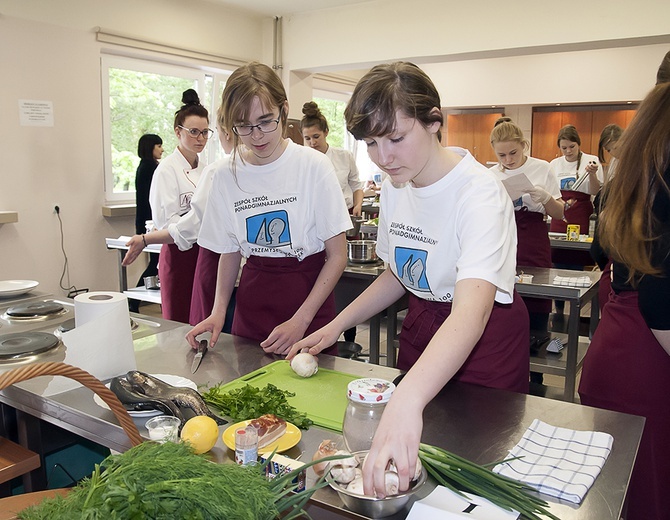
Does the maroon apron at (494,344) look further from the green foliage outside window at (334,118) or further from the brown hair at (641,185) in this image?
the green foliage outside window at (334,118)

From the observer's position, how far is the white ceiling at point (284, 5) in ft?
20.4

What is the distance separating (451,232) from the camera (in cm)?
140

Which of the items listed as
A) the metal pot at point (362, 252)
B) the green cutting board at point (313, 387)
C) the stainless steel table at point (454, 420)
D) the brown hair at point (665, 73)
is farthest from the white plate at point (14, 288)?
the brown hair at point (665, 73)

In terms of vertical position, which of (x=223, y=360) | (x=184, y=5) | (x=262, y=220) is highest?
(x=184, y=5)

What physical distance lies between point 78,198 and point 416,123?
4623mm

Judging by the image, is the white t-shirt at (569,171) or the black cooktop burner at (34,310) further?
the white t-shirt at (569,171)

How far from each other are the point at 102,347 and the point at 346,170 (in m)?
4.21

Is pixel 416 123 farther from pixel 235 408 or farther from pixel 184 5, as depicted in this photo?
pixel 184 5

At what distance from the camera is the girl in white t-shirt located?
100cm

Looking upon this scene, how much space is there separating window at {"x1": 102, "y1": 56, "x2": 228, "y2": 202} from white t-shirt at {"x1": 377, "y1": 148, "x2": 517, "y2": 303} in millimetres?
4531

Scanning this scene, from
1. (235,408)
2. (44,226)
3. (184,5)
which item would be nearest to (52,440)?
(235,408)

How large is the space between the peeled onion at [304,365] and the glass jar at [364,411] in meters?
0.39

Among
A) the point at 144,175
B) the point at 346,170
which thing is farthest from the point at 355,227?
the point at 144,175

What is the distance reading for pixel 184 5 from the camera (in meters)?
5.99
